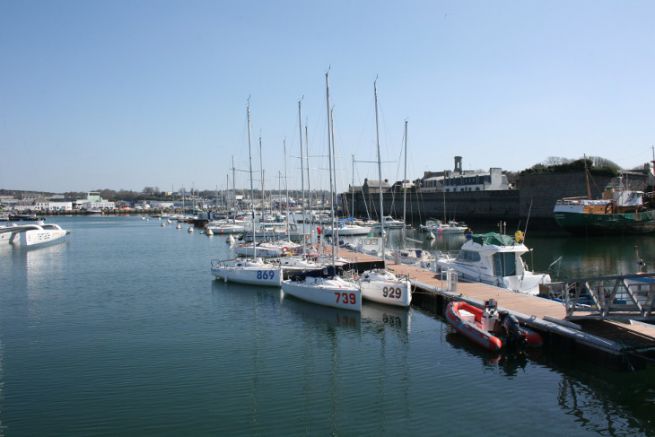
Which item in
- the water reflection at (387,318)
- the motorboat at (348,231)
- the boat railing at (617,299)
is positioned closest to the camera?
the boat railing at (617,299)

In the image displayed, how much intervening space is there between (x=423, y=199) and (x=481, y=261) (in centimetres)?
8203

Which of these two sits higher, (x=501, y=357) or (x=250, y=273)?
(x=250, y=273)

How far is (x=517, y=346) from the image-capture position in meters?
18.5

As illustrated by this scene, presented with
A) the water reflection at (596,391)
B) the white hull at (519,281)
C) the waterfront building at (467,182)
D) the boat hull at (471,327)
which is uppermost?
the waterfront building at (467,182)

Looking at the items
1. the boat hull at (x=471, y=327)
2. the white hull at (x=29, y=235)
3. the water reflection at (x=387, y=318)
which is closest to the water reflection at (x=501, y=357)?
the boat hull at (x=471, y=327)

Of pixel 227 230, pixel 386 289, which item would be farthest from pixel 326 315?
pixel 227 230

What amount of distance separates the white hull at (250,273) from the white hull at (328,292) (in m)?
3.56

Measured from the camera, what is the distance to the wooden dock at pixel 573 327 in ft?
53.1

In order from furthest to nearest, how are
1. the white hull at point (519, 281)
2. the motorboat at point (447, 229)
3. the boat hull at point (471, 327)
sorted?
the motorboat at point (447, 229)
the white hull at point (519, 281)
the boat hull at point (471, 327)

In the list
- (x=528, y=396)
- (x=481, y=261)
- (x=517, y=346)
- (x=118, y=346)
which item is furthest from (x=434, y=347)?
(x=118, y=346)

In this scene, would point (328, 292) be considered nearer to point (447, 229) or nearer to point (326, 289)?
point (326, 289)

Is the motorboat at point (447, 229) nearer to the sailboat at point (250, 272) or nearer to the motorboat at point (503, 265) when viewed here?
the sailboat at point (250, 272)

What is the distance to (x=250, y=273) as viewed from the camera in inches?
1313

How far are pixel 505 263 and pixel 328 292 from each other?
8797 mm
